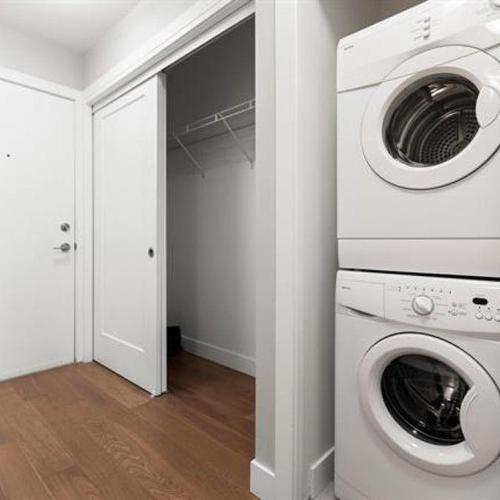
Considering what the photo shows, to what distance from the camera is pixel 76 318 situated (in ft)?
8.77

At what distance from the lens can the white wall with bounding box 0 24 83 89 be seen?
234cm

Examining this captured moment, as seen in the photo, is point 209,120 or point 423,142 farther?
point 209,120

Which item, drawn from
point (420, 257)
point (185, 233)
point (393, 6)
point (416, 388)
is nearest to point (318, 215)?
point (420, 257)

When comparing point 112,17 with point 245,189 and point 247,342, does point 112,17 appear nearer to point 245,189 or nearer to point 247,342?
point 245,189

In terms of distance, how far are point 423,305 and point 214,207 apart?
192cm

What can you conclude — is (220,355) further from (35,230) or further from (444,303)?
(444,303)

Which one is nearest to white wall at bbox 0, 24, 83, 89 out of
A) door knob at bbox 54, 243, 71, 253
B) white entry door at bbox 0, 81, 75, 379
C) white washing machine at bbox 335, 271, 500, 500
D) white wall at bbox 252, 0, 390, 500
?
white entry door at bbox 0, 81, 75, 379

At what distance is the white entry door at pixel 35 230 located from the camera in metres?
2.33

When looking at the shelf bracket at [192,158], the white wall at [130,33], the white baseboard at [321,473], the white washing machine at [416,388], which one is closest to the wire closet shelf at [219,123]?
the shelf bracket at [192,158]

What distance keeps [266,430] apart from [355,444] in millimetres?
315

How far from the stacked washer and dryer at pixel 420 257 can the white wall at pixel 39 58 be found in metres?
2.25

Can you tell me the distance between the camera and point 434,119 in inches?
44.3

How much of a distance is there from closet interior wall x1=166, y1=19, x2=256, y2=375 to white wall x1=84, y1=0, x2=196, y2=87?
0.44 m

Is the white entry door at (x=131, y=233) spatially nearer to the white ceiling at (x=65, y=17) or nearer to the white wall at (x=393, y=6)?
the white ceiling at (x=65, y=17)
